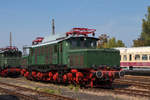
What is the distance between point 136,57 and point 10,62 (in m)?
14.8

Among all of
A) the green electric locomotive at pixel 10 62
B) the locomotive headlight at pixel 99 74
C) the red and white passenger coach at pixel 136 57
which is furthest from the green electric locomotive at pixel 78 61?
the red and white passenger coach at pixel 136 57

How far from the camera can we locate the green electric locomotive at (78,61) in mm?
12586

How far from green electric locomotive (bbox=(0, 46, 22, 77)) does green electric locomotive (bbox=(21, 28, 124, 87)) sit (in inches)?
304

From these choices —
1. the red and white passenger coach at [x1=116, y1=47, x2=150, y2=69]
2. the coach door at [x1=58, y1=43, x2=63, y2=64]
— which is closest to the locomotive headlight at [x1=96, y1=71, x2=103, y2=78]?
the coach door at [x1=58, y1=43, x2=63, y2=64]

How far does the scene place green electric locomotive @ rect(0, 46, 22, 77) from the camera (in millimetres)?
24359

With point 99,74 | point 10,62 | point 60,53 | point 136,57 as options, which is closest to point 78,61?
point 99,74

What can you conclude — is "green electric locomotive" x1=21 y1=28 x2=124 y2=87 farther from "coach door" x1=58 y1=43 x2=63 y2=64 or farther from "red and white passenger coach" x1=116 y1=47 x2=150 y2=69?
"red and white passenger coach" x1=116 y1=47 x2=150 y2=69

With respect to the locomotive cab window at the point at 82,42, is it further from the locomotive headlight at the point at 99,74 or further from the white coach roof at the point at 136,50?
the white coach roof at the point at 136,50

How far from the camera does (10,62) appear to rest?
2472 cm

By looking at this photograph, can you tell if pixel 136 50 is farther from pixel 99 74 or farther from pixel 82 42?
pixel 99 74

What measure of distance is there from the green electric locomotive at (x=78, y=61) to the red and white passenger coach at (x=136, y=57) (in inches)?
521

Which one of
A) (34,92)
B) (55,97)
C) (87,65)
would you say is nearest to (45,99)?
(55,97)

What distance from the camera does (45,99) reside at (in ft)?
32.8

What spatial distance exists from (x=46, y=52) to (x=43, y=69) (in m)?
1.36
